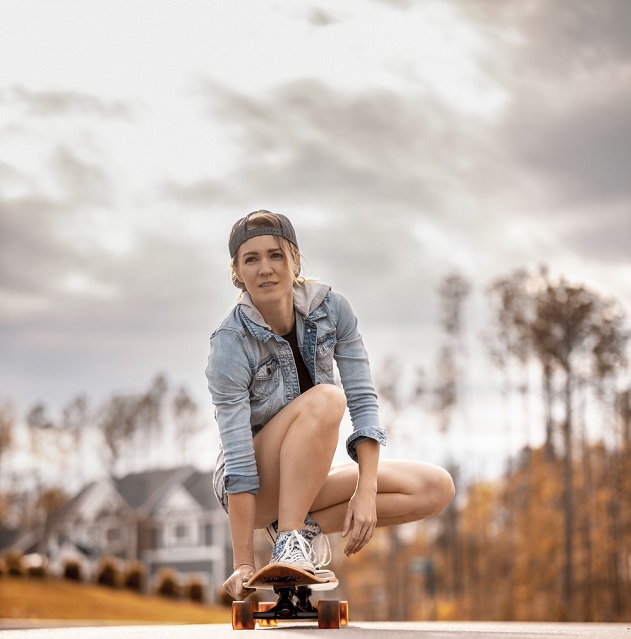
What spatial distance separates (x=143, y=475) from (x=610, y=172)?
23.5 m

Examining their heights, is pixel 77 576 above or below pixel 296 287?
below

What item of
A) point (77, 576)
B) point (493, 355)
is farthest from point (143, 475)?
point (493, 355)

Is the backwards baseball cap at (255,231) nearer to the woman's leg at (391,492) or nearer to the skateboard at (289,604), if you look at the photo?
the woman's leg at (391,492)

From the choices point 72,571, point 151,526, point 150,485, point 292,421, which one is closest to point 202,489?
point 151,526

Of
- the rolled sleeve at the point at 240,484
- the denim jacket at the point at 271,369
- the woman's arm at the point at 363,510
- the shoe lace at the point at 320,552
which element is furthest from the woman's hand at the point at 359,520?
the rolled sleeve at the point at 240,484

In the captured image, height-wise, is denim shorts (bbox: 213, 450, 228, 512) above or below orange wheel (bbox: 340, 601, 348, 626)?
above

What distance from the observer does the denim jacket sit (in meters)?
3.27

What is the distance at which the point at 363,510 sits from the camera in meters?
3.16

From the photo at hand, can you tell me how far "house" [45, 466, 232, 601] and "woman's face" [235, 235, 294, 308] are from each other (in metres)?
31.9

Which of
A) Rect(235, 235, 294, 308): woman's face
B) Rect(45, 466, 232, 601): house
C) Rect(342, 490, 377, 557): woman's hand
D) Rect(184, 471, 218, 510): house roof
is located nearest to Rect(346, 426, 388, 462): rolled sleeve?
Rect(342, 490, 377, 557): woman's hand

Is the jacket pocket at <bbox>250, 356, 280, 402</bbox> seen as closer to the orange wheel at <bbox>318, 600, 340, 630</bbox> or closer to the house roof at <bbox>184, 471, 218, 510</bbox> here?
the orange wheel at <bbox>318, 600, 340, 630</bbox>

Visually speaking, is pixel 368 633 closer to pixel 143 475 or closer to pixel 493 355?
pixel 493 355

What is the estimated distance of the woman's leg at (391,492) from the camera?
11.4 feet

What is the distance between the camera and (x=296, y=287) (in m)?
3.54
